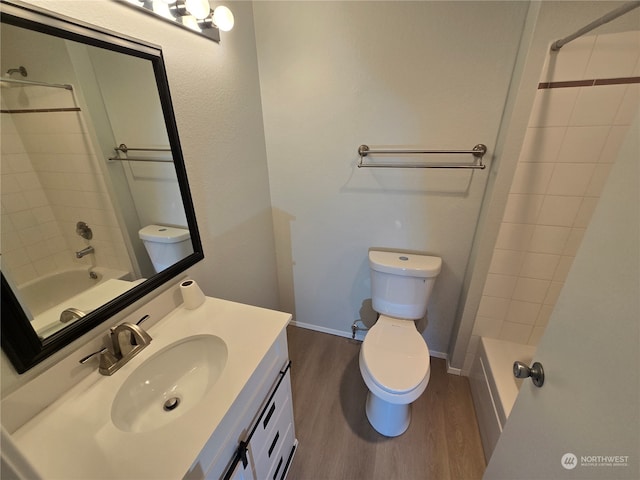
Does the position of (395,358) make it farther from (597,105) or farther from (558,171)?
(597,105)

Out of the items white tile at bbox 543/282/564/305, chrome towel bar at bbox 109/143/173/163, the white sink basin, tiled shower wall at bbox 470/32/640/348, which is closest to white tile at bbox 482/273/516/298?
tiled shower wall at bbox 470/32/640/348

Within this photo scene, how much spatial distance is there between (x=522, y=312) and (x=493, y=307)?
0.15m

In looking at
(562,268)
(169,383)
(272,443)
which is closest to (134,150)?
(169,383)

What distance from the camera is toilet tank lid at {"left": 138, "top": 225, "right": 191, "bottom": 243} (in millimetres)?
1053

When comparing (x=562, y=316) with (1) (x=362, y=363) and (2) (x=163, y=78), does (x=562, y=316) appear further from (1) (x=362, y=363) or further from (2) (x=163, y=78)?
(2) (x=163, y=78)

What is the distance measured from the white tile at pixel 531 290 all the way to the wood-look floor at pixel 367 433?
722mm

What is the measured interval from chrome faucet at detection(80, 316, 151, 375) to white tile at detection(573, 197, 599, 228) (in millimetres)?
1897

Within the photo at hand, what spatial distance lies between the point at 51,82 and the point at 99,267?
548 mm

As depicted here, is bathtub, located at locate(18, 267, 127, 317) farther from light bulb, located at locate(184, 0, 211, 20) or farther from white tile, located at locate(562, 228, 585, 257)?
white tile, located at locate(562, 228, 585, 257)

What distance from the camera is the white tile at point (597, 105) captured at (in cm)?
108

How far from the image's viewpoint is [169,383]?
98 centimetres

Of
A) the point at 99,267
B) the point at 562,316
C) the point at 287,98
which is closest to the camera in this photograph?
the point at 562,316

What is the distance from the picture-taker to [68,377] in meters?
0.79

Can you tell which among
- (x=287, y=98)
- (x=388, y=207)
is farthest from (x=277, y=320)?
(x=287, y=98)
